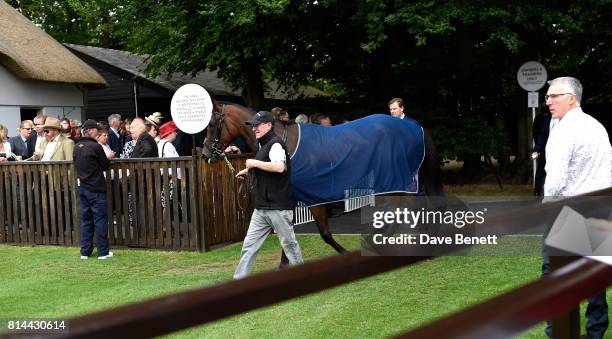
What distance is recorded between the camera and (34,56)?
2303cm

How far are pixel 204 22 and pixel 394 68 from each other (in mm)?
4946

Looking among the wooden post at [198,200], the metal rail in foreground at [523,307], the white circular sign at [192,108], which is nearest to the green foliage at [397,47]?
the white circular sign at [192,108]

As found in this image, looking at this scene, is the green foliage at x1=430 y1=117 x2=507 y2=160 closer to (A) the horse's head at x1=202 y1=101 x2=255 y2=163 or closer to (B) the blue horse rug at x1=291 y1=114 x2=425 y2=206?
(B) the blue horse rug at x1=291 y1=114 x2=425 y2=206

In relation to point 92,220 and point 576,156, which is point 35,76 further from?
point 576,156

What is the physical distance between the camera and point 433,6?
16125 mm

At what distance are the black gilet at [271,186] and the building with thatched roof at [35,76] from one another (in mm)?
16195

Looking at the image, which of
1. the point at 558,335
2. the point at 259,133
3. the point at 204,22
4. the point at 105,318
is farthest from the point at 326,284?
the point at 204,22

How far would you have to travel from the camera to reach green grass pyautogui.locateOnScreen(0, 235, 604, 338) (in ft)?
20.2

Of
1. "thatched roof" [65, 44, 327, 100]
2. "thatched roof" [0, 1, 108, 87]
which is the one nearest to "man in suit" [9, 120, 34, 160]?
"thatched roof" [0, 1, 108, 87]

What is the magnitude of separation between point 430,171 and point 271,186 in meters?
3.08

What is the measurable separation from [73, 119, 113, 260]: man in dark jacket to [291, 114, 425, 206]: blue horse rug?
2964 mm

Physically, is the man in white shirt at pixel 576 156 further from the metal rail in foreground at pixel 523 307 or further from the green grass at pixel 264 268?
the metal rail in foreground at pixel 523 307

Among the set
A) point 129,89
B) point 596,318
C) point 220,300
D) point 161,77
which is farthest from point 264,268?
point 129,89

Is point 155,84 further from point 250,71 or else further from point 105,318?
point 105,318
